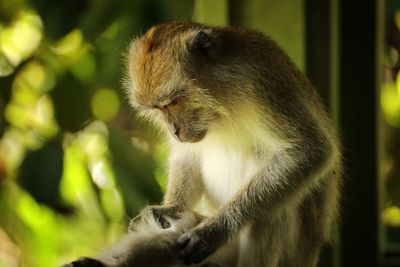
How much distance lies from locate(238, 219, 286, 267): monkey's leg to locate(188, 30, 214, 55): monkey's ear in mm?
382

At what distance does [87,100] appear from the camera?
249cm

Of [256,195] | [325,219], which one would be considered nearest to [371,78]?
[325,219]

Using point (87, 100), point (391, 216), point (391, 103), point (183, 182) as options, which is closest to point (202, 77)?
point (183, 182)

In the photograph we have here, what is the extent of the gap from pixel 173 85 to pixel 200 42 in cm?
11

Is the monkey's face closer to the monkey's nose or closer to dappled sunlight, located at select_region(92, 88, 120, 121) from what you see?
the monkey's nose

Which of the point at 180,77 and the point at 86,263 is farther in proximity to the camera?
the point at 180,77

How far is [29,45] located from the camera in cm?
259

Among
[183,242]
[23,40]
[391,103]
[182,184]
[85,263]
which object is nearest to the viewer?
[85,263]

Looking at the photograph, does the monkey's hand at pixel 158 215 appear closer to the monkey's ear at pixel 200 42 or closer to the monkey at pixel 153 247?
the monkey at pixel 153 247

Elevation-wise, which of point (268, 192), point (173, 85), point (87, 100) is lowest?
point (268, 192)

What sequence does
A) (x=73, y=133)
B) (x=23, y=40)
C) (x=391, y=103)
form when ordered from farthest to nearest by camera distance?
(x=391, y=103) < (x=23, y=40) < (x=73, y=133)

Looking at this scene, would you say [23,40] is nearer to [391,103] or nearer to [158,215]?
[158,215]

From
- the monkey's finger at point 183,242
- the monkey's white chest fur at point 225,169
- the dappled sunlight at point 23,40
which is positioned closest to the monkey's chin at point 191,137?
the monkey's white chest fur at point 225,169

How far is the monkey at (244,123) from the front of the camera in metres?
1.71
